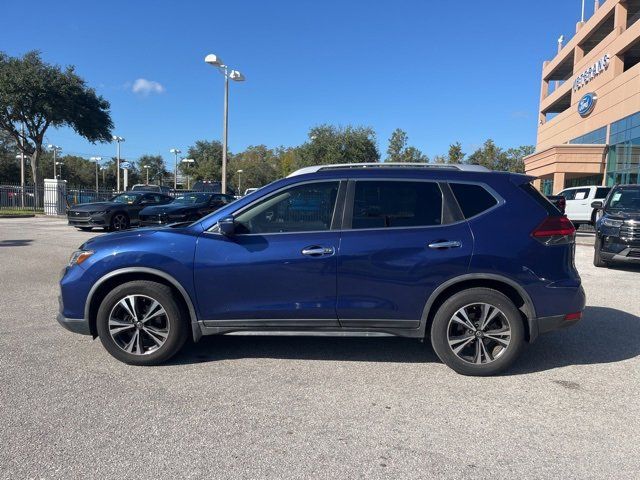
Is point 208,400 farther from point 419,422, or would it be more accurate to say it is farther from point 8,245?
point 8,245

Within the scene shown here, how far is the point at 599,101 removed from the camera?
36.6 meters

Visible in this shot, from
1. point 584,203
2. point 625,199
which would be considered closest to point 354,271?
point 625,199

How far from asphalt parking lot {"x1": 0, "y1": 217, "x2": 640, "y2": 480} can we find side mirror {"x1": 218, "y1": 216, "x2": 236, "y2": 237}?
1236 mm

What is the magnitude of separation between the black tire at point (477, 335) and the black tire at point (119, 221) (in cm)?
1546

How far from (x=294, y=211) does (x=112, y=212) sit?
14603mm

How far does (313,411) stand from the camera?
3.61 metres

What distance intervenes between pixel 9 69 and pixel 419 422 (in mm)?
34734

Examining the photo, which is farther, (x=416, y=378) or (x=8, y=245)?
(x=8, y=245)

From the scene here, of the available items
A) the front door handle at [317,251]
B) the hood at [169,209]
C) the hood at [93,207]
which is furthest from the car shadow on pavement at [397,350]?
the hood at [93,207]

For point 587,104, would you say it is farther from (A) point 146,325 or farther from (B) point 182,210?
(A) point 146,325

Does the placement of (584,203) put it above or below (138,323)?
above

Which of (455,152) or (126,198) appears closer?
(126,198)

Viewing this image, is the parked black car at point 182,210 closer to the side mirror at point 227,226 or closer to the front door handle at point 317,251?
the side mirror at point 227,226

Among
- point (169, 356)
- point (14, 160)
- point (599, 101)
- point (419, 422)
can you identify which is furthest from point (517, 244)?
point (14, 160)
